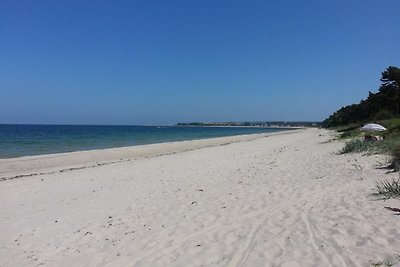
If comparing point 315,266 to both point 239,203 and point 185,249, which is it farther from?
point 239,203

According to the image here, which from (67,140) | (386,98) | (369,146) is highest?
(386,98)

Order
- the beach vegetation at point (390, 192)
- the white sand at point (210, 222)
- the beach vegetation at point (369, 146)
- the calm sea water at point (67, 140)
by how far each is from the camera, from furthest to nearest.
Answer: the calm sea water at point (67, 140)
the beach vegetation at point (369, 146)
the beach vegetation at point (390, 192)
the white sand at point (210, 222)

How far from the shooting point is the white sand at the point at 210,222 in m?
5.22

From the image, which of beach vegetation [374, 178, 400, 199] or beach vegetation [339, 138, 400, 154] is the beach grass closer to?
beach vegetation [339, 138, 400, 154]

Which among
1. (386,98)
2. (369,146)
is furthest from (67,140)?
(386,98)

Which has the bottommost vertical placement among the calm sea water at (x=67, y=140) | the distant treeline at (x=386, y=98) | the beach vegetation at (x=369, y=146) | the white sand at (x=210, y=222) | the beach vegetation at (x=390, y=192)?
the calm sea water at (x=67, y=140)

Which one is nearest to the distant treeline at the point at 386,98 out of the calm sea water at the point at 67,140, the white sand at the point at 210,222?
the calm sea water at the point at 67,140

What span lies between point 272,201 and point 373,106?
58647 mm

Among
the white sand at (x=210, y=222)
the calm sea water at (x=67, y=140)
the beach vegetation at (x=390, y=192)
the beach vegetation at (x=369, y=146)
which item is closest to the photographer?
the white sand at (x=210, y=222)

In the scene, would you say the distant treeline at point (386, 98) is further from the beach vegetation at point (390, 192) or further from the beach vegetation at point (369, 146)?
the beach vegetation at point (390, 192)

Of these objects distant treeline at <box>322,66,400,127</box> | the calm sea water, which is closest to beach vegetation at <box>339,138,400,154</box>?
the calm sea water

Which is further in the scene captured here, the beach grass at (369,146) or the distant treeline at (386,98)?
the distant treeline at (386,98)

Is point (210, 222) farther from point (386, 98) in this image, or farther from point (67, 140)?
point (386, 98)

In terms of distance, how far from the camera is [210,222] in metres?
6.95
